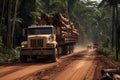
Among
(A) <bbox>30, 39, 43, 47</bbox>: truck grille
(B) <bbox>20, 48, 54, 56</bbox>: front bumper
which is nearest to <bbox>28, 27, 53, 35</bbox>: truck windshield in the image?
(A) <bbox>30, 39, 43, 47</bbox>: truck grille

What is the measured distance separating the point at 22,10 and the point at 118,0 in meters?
12.1

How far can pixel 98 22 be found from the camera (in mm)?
98188

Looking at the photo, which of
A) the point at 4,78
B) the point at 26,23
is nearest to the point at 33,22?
the point at 26,23

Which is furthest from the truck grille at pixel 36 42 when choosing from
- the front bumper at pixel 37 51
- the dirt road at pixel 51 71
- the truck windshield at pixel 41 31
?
the dirt road at pixel 51 71

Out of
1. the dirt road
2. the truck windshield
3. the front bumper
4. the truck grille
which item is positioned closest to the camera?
the dirt road

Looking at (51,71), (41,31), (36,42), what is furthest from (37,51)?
(51,71)

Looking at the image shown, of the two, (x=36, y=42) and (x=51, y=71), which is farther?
(x=36, y=42)

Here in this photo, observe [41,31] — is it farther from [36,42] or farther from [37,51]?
[37,51]

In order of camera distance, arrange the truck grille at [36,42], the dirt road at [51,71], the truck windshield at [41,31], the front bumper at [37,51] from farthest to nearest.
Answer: the truck windshield at [41,31], the truck grille at [36,42], the front bumper at [37,51], the dirt road at [51,71]

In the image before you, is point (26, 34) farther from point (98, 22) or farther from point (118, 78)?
point (98, 22)

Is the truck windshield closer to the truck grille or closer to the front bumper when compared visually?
the truck grille

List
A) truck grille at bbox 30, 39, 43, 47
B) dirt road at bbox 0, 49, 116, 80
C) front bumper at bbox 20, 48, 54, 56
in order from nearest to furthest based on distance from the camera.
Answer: dirt road at bbox 0, 49, 116, 80
front bumper at bbox 20, 48, 54, 56
truck grille at bbox 30, 39, 43, 47

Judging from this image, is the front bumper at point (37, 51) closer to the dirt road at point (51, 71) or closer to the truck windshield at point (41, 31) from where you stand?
the truck windshield at point (41, 31)

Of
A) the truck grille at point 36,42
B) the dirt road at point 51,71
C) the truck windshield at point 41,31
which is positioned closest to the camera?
the dirt road at point 51,71
